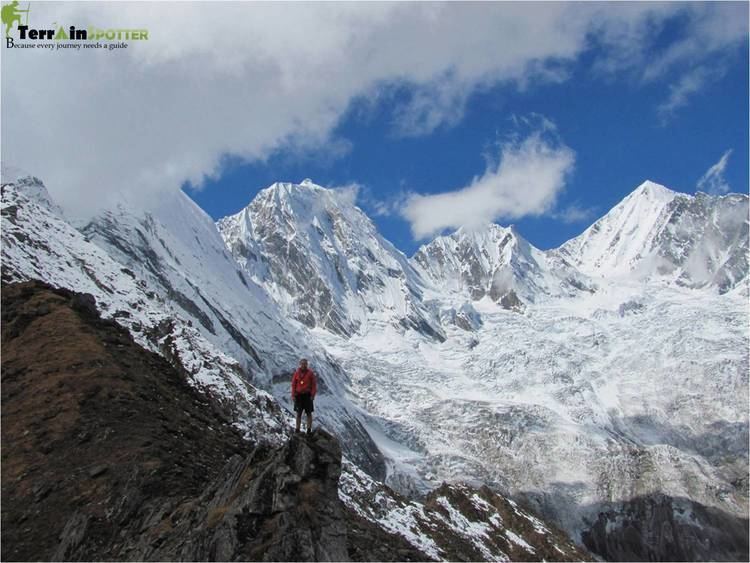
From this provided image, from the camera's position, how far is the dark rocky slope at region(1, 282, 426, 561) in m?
27.0

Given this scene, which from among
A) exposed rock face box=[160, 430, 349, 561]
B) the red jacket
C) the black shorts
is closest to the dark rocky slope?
exposed rock face box=[160, 430, 349, 561]

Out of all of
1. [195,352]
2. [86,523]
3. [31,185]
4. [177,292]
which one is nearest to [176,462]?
[86,523]

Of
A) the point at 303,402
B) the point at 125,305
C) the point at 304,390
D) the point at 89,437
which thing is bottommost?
the point at 89,437

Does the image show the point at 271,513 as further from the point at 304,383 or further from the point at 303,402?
the point at 304,383

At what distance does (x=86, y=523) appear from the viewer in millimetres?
29500

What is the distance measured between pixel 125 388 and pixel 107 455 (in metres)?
6.25

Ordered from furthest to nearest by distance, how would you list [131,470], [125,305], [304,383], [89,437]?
[125,305] → [89,437] → [131,470] → [304,383]

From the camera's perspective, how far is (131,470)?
3225 centimetres

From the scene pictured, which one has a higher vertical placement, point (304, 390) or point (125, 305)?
point (125, 305)

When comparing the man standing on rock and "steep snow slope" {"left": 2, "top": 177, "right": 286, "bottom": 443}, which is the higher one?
"steep snow slope" {"left": 2, "top": 177, "right": 286, "bottom": 443}

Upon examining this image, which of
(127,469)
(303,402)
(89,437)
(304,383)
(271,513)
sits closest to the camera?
(271,513)

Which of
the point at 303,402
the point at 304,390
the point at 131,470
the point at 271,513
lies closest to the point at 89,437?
the point at 131,470

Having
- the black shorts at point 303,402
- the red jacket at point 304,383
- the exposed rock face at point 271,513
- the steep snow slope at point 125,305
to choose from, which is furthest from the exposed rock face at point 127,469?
the steep snow slope at point 125,305

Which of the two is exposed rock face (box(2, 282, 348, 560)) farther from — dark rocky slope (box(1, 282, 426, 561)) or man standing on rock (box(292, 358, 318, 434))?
man standing on rock (box(292, 358, 318, 434))
